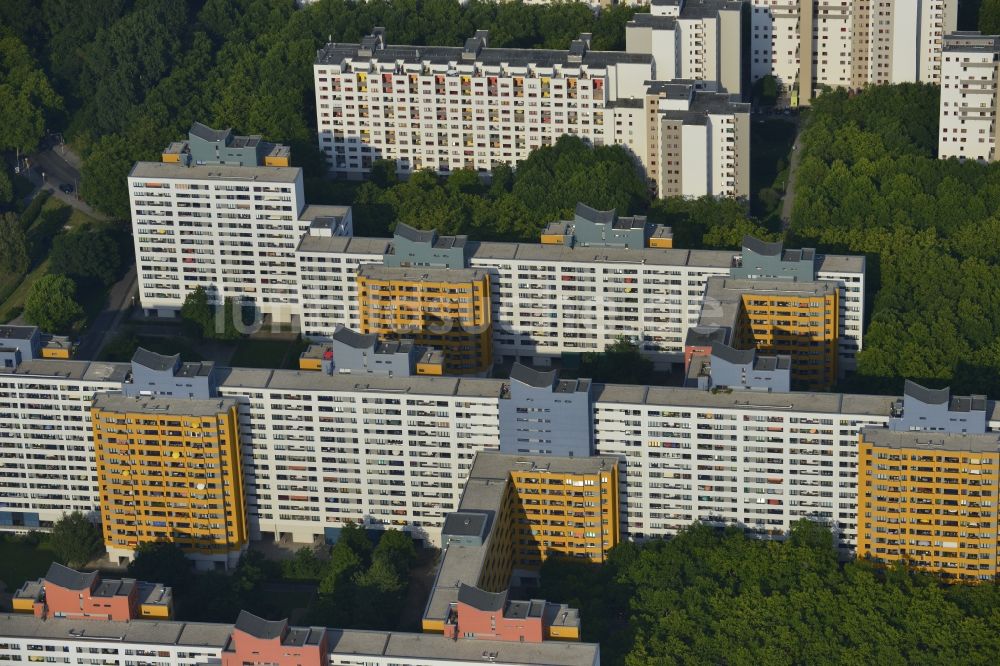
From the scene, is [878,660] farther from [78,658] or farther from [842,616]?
[78,658]

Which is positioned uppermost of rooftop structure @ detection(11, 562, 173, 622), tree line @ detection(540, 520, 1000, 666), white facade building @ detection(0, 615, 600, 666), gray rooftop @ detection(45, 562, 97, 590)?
gray rooftop @ detection(45, 562, 97, 590)

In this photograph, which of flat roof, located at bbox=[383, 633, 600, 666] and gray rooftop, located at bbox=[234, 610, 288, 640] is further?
gray rooftop, located at bbox=[234, 610, 288, 640]

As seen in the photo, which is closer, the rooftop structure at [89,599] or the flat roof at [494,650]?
the flat roof at [494,650]

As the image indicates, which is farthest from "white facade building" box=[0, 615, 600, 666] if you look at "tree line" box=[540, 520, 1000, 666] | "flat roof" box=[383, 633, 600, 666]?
"tree line" box=[540, 520, 1000, 666]

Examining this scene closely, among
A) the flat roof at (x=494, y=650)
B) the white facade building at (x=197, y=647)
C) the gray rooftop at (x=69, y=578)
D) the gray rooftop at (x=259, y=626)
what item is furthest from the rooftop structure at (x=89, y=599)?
the flat roof at (x=494, y=650)

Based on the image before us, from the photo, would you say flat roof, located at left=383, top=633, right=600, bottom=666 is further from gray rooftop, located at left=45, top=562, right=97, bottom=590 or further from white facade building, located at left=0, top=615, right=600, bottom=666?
gray rooftop, located at left=45, top=562, right=97, bottom=590

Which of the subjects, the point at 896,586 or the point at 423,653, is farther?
the point at 896,586

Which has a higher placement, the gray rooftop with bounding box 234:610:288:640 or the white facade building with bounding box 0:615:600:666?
the gray rooftop with bounding box 234:610:288:640

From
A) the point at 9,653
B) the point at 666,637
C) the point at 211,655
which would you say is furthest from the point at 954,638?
the point at 9,653

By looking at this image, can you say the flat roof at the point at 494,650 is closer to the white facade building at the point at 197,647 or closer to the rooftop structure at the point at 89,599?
the white facade building at the point at 197,647


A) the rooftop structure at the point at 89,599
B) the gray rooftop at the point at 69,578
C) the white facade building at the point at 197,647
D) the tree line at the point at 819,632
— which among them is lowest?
the tree line at the point at 819,632

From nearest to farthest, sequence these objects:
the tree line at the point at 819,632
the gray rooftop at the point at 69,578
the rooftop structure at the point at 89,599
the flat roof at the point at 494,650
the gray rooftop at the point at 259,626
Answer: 1. the flat roof at the point at 494,650
2. the gray rooftop at the point at 259,626
3. the rooftop structure at the point at 89,599
4. the gray rooftop at the point at 69,578
5. the tree line at the point at 819,632
